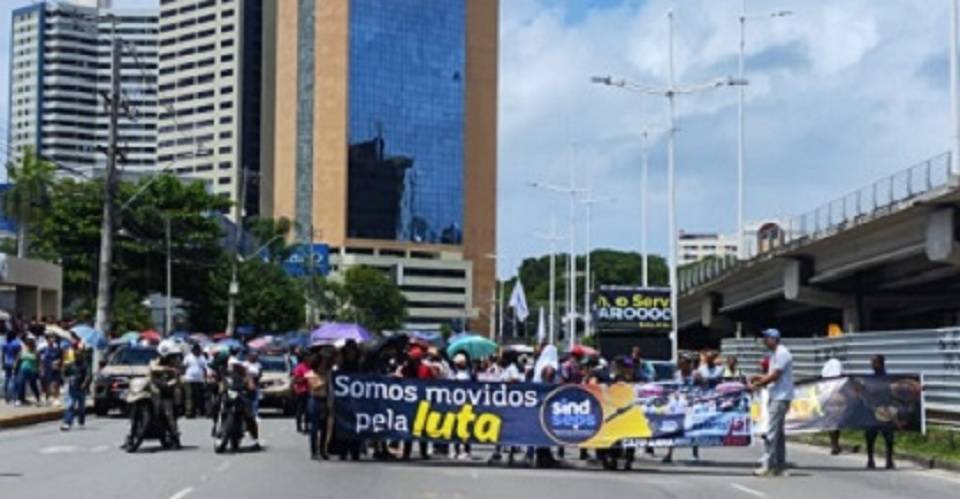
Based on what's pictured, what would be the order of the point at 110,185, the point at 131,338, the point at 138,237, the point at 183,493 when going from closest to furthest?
the point at 183,493 < the point at 110,185 < the point at 131,338 < the point at 138,237

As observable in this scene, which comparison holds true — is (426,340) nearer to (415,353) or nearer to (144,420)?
(415,353)

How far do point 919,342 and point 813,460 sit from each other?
267 inches

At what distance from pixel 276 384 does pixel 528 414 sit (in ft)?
54.0

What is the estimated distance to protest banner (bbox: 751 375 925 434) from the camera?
24.2 metres

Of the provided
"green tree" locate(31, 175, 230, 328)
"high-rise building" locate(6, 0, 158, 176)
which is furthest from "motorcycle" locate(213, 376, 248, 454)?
"green tree" locate(31, 175, 230, 328)

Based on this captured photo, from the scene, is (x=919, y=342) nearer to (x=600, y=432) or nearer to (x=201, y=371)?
(x=600, y=432)

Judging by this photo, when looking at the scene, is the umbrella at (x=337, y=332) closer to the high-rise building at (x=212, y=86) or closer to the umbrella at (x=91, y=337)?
the umbrella at (x=91, y=337)

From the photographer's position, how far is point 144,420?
24016 millimetres

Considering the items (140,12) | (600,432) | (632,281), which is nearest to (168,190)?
(140,12)

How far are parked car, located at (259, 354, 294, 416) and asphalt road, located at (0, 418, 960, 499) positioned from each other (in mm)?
11631

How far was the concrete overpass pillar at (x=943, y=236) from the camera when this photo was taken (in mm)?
42688

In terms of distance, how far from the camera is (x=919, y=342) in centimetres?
3142

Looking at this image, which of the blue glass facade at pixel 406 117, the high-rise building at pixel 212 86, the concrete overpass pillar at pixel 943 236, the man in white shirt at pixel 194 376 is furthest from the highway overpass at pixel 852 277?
the blue glass facade at pixel 406 117

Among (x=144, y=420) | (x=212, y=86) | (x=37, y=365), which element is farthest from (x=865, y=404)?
(x=212, y=86)
